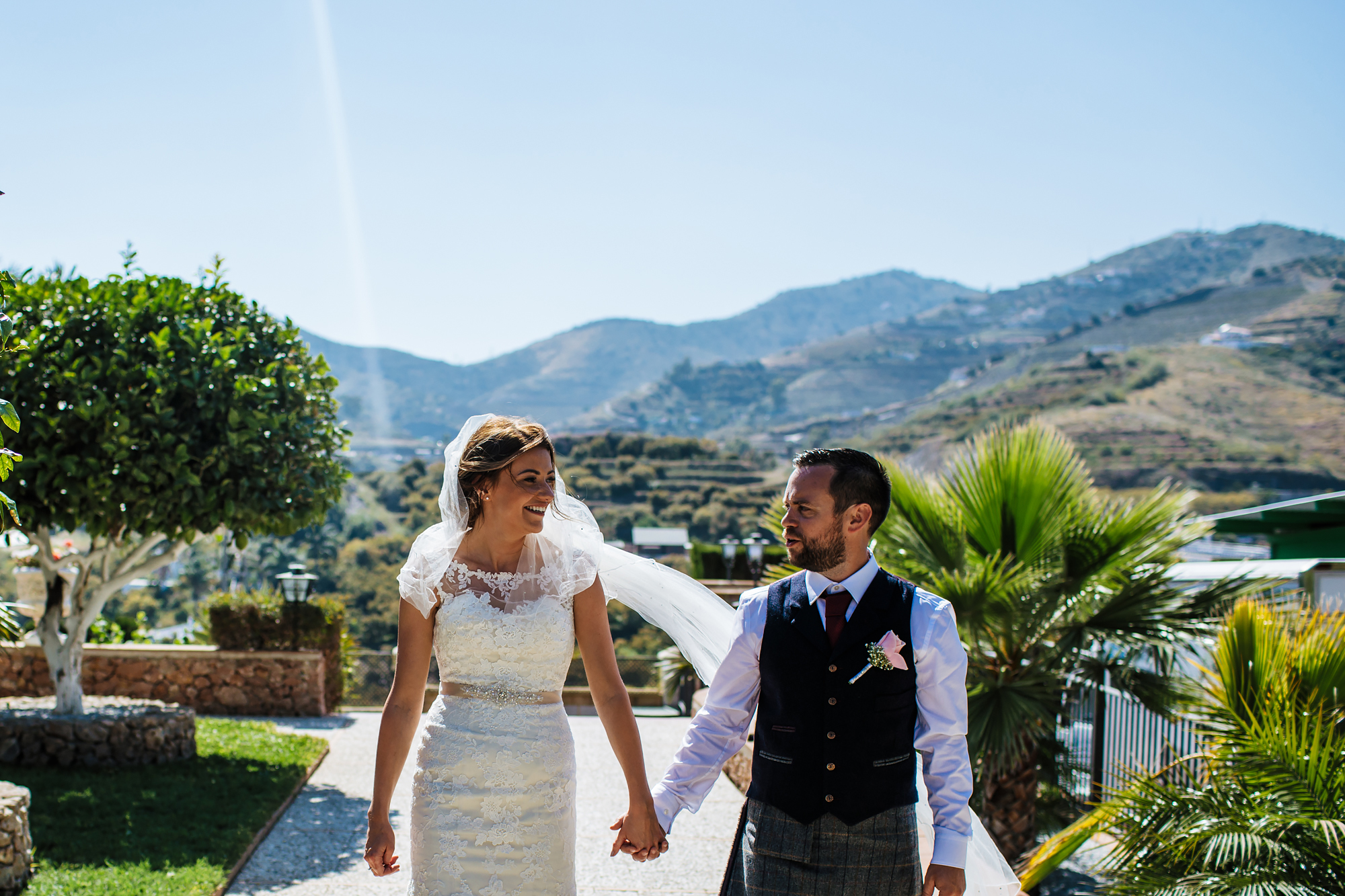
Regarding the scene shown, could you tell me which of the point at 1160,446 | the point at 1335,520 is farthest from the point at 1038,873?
the point at 1160,446

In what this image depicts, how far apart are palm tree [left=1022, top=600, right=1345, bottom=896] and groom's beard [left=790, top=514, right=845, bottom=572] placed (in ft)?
9.23

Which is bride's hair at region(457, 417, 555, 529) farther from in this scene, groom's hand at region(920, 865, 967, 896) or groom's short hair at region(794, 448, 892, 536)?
groom's hand at region(920, 865, 967, 896)

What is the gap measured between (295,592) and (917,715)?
1157 cm

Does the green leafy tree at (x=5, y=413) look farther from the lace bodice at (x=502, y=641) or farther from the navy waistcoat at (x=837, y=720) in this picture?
the navy waistcoat at (x=837, y=720)

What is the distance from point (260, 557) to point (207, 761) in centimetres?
6445

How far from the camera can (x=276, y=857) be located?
6391 millimetres

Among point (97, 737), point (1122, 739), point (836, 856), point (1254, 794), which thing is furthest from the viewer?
point (1122, 739)

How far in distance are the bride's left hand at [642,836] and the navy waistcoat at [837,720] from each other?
1.14 ft

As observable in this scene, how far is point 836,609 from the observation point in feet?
8.66

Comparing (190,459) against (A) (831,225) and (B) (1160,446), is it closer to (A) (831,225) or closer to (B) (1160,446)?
(B) (1160,446)

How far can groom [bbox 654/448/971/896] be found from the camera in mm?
2455

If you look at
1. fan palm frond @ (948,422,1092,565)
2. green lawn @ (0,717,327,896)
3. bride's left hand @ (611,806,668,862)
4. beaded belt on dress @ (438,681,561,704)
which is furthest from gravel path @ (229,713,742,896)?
fan palm frond @ (948,422,1092,565)

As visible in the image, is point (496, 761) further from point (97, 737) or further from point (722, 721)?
point (97, 737)

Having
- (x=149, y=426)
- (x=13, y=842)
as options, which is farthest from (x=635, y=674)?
(x=13, y=842)
